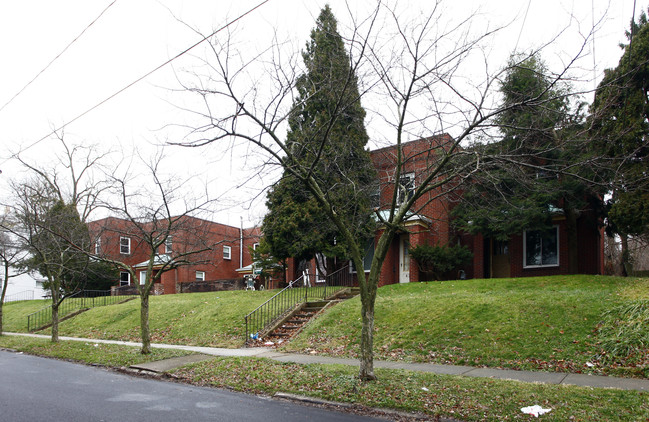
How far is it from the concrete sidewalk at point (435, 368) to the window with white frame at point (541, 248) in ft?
42.4

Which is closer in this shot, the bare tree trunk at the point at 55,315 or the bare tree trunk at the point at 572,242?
the bare tree trunk at the point at 55,315

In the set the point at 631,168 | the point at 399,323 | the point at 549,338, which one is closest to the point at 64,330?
the point at 399,323

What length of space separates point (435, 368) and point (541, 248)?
1376 cm

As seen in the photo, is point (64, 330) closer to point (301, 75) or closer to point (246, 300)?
point (246, 300)

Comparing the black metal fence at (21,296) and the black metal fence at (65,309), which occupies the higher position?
the black metal fence at (65,309)

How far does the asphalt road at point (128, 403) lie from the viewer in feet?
22.5

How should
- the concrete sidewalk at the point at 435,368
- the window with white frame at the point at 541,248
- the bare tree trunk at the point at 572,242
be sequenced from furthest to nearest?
the window with white frame at the point at 541,248 < the bare tree trunk at the point at 572,242 < the concrete sidewalk at the point at 435,368

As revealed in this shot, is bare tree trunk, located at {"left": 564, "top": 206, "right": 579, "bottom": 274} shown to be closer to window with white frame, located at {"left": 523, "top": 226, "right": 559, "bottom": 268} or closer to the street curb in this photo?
window with white frame, located at {"left": 523, "top": 226, "right": 559, "bottom": 268}

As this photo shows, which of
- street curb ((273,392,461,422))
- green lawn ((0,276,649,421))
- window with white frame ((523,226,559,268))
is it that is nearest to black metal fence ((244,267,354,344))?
green lawn ((0,276,649,421))

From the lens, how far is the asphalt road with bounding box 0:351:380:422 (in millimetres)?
6848

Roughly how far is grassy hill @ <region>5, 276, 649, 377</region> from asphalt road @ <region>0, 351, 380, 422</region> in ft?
13.8

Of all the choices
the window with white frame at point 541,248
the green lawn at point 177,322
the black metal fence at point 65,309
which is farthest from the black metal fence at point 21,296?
the window with white frame at point 541,248

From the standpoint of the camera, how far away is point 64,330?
838 inches

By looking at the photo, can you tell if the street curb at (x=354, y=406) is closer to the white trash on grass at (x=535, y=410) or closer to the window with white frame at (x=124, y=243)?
the white trash on grass at (x=535, y=410)
